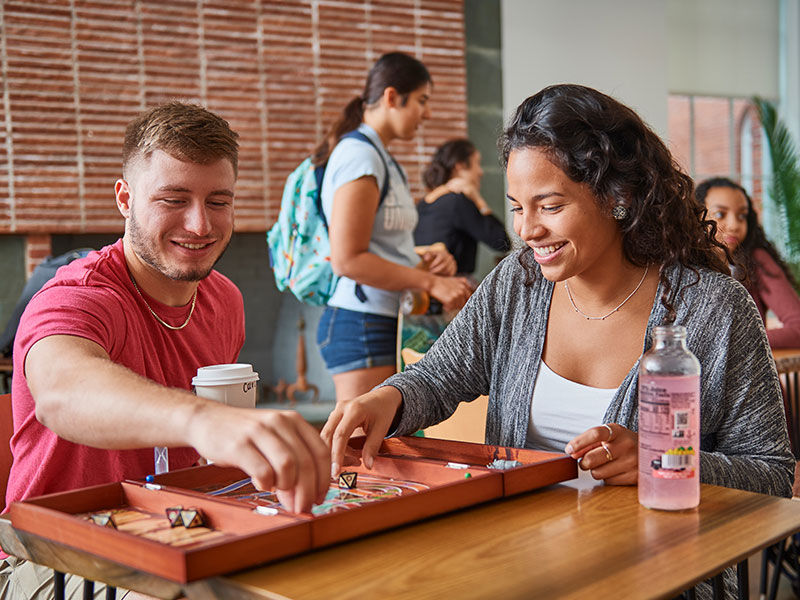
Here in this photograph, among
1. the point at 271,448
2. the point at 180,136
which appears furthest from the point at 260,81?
the point at 271,448

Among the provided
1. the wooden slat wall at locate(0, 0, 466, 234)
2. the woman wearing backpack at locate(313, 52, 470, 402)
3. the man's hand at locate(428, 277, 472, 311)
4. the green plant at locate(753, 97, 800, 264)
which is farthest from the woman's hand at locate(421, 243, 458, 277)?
the green plant at locate(753, 97, 800, 264)

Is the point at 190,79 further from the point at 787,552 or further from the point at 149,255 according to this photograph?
the point at 787,552

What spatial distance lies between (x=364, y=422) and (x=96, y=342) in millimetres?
388

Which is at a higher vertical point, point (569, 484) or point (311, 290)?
point (311, 290)

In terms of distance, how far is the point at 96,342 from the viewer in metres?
1.18

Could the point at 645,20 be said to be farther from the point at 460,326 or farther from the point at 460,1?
the point at 460,326

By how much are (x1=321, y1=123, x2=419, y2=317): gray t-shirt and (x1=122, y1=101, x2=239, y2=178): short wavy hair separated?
3.29ft

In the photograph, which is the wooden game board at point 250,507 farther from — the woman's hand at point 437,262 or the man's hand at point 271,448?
the woman's hand at point 437,262

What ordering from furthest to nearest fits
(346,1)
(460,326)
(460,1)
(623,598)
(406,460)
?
1. (460,1)
2. (346,1)
3. (460,326)
4. (406,460)
5. (623,598)

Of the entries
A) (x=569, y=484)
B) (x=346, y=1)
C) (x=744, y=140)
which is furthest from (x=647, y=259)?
(x=744, y=140)

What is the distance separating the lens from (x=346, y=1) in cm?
504

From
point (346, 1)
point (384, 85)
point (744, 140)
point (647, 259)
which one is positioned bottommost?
point (647, 259)

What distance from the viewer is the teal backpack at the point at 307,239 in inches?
106

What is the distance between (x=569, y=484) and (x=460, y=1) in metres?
4.69
